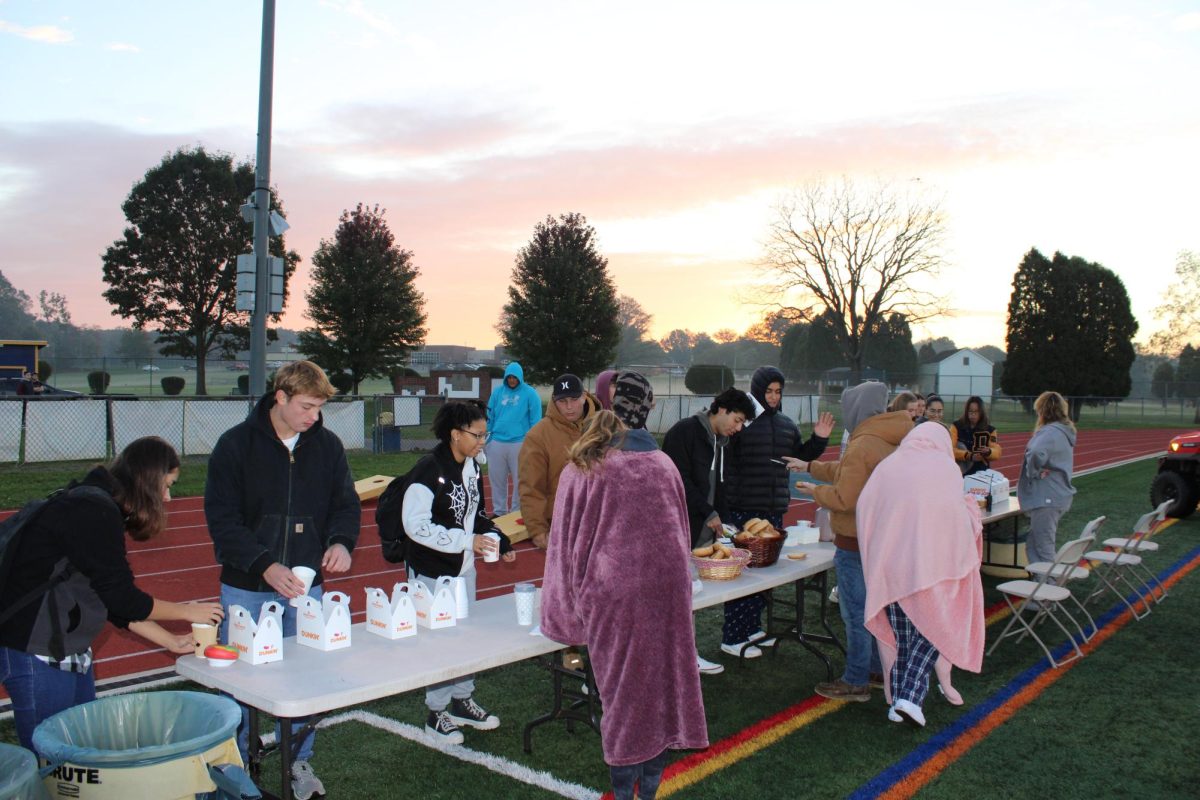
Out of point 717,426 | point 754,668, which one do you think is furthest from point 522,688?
point 717,426

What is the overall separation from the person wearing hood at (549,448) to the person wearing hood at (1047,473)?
414cm

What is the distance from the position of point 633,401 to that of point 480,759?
2.16 meters

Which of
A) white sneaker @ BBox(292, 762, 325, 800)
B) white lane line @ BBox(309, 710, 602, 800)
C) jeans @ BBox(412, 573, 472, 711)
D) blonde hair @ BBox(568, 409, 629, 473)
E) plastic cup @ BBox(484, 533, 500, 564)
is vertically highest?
blonde hair @ BBox(568, 409, 629, 473)

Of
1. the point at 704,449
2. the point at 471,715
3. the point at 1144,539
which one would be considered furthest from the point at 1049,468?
the point at 471,715

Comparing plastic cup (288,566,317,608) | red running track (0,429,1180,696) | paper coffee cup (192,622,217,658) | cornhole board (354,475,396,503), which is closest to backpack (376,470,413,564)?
plastic cup (288,566,317,608)

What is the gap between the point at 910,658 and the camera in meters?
5.05

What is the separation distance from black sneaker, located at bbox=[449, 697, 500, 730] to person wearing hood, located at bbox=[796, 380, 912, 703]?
207cm

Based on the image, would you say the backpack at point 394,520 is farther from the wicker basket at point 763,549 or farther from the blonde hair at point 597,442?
the wicker basket at point 763,549

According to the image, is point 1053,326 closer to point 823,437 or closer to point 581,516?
point 823,437

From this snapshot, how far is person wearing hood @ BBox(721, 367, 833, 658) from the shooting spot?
6223 mm

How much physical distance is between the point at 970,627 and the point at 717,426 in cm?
179

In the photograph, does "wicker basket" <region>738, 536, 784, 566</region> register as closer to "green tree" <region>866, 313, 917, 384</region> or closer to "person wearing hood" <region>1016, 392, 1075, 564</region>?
"person wearing hood" <region>1016, 392, 1075, 564</region>

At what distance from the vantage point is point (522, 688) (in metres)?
5.60

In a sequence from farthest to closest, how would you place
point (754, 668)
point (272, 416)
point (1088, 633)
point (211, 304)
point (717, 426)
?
1. point (211, 304)
2. point (1088, 633)
3. point (754, 668)
4. point (717, 426)
5. point (272, 416)
